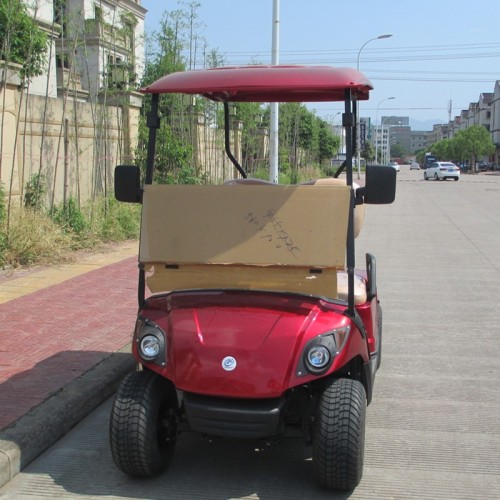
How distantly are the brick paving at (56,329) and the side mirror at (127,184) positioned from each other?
148 centimetres

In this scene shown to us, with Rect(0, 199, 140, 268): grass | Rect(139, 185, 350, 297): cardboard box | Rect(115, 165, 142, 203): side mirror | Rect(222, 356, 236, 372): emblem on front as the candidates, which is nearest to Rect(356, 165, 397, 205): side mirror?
Rect(139, 185, 350, 297): cardboard box

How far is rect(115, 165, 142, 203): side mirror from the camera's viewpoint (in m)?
3.89

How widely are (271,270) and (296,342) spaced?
20.6 inches

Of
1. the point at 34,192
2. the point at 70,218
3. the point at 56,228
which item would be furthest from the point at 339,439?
the point at 70,218

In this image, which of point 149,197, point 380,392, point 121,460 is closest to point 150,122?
point 149,197

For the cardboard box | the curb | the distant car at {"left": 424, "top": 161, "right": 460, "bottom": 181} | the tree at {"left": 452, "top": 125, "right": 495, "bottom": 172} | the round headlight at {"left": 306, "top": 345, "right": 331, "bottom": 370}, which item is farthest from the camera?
the tree at {"left": 452, "top": 125, "right": 495, "bottom": 172}

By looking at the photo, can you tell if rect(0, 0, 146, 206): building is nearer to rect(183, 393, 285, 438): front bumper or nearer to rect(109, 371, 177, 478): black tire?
rect(109, 371, 177, 478): black tire

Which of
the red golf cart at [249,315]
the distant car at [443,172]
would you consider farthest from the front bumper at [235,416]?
the distant car at [443,172]

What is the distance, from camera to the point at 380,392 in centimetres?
499

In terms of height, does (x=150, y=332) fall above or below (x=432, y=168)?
below

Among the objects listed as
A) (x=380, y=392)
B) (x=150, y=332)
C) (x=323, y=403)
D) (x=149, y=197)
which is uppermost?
(x=149, y=197)

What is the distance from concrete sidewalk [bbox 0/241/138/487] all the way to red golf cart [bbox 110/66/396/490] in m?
0.79

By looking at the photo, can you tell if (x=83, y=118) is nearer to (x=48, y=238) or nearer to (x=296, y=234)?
(x=48, y=238)

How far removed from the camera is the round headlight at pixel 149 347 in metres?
3.47
